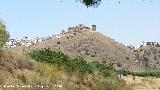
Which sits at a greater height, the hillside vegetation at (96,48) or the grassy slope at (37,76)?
the grassy slope at (37,76)

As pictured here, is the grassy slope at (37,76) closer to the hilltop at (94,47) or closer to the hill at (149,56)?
the hilltop at (94,47)

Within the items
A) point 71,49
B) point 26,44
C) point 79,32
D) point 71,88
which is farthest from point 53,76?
point 26,44

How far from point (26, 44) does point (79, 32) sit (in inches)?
770

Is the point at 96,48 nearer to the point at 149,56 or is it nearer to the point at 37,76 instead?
the point at 149,56

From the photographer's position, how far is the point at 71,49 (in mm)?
116500

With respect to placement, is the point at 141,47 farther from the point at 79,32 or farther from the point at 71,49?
the point at 71,49

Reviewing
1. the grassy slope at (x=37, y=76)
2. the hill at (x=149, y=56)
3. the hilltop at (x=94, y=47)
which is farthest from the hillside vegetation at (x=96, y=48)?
the grassy slope at (x=37, y=76)

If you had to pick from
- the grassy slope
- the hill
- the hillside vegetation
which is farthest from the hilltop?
the grassy slope

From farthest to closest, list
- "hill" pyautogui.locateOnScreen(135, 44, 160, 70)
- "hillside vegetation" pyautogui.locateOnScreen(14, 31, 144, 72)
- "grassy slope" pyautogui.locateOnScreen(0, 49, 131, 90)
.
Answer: "hill" pyautogui.locateOnScreen(135, 44, 160, 70), "hillside vegetation" pyautogui.locateOnScreen(14, 31, 144, 72), "grassy slope" pyautogui.locateOnScreen(0, 49, 131, 90)

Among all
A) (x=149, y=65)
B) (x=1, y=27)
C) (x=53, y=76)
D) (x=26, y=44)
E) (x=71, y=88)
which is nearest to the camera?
(x=71, y=88)

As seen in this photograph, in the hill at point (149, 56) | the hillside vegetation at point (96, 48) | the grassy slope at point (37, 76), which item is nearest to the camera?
the grassy slope at point (37, 76)

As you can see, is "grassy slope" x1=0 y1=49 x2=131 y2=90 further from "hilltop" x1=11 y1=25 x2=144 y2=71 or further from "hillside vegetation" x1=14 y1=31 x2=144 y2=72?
"hillside vegetation" x1=14 y1=31 x2=144 y2=72

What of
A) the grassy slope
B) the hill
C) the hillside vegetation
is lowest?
the hill

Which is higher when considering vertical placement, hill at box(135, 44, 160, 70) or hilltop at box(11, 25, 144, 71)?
hilltop at box(11, 25, 144, 71)
